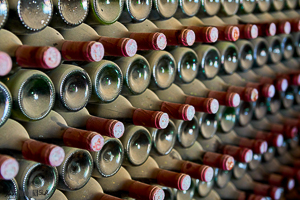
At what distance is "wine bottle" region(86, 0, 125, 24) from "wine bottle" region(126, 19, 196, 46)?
0.10 meters

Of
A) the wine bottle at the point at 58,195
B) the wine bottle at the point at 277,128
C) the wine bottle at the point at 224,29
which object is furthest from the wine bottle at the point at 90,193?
the wine bottle at the point at 277,128

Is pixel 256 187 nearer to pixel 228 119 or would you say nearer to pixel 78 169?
pixel 228 119

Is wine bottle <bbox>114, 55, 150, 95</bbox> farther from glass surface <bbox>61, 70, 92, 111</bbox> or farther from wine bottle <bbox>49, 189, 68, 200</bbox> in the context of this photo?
wine bottle <bbox>49, 189, 68, 200</bbox>

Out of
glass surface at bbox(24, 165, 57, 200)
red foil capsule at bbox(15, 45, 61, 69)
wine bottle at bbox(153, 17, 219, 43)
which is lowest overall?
glass surface at bbox(24, 165, 57, 200)

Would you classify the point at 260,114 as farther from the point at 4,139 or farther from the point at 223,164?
the point at 4,139

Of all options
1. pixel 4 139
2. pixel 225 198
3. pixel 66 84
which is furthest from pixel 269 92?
pixel 4 139

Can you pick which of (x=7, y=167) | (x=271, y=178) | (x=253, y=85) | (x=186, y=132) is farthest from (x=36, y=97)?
(x=271, y=178)

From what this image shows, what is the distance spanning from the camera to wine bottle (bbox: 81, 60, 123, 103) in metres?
0.69

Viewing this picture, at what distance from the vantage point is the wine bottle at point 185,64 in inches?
34.1

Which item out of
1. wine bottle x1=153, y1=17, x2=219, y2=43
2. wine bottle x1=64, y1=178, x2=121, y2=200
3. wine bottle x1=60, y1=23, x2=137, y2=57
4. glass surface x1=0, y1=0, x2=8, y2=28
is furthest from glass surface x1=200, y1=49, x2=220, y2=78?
glass surface x1=0, y1=0, x2=8, y2=28

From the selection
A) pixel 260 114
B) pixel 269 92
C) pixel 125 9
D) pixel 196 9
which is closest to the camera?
pixel 125 9

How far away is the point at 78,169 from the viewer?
2.26 feet

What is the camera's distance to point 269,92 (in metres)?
1.08

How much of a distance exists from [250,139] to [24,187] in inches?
30.9
